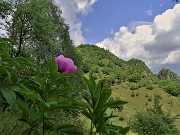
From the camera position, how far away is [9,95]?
209cm

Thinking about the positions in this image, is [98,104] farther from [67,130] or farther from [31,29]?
[31,29]

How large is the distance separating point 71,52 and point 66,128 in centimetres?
3823

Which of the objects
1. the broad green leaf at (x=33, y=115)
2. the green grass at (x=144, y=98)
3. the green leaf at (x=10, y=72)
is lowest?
the broad green leaf at (x=33, y=115)

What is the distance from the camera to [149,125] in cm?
6309

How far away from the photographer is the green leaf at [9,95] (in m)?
2.06

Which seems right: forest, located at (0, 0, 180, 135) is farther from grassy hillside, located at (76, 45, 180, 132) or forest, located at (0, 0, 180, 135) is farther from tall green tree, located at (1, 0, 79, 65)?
grassy hillside, located at (76, 45, 180, 132)

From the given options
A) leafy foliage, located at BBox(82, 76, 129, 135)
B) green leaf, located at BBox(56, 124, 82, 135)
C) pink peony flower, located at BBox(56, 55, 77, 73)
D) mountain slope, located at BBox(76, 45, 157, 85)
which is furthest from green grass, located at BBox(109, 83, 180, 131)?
leafy foliage, located at BBox(82, 76, 129, 135)

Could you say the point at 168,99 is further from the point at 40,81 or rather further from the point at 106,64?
the point at 40,81

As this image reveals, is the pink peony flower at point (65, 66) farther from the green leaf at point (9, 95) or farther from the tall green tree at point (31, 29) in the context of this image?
the tall green tree at point (31, 29)

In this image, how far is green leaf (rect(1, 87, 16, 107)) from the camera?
6.74 feet

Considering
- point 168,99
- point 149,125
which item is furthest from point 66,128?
point 168,99

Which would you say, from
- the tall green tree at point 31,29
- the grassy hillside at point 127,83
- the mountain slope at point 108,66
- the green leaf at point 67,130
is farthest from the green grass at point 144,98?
the green leaf at point 67,130

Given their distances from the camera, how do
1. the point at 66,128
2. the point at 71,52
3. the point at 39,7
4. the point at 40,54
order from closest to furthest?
the point at 66,128, the point at 39,7, the point at 40,54, the point at 71,52

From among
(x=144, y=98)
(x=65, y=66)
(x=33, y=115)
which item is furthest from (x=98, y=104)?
(x=144, y=98)
